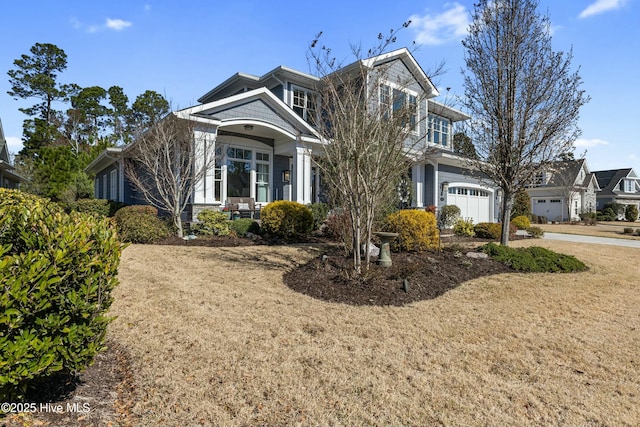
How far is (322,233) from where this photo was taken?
12320mm

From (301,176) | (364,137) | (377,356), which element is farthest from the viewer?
(301,176)

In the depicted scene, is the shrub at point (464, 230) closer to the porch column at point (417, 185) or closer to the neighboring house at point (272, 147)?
the neighboring house at point (272, 147)

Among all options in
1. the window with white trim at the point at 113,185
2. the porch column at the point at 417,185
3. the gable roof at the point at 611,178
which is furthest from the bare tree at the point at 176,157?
the gable roof at the point at 611,178

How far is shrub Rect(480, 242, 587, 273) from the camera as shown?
7820 mm

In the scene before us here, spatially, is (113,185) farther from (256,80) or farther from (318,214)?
(318,214)

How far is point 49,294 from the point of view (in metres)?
2.17

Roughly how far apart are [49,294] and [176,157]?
943 cm

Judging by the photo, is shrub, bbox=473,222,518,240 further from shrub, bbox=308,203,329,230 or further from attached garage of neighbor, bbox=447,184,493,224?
shrub, bbox=308,203,329,230

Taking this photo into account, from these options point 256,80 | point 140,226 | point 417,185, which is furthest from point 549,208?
point 140,226

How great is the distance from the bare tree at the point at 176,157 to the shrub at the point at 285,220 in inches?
99.3

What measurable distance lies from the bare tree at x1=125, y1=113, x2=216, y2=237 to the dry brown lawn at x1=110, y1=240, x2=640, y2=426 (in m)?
5.14

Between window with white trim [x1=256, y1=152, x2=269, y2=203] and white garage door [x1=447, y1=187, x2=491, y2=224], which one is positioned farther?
white garage door [x1=447, y1=187, x2=491, y2=224]

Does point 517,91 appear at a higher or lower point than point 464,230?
higher

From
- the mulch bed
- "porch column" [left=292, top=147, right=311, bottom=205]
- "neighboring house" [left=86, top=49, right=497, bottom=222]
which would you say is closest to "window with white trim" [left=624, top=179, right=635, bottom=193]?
"neighboring house" [left=86, top=49, right=497, bottom=222]
